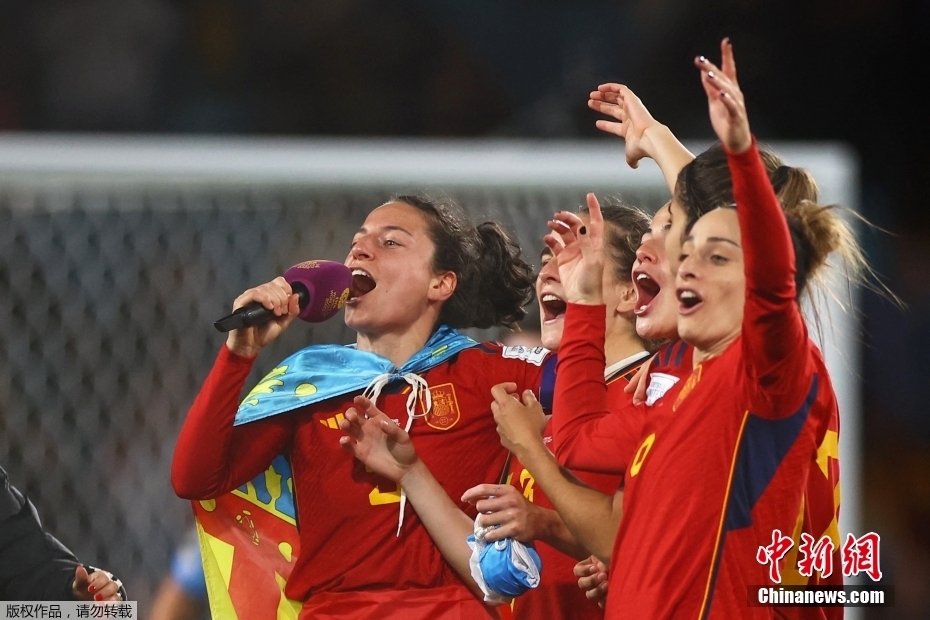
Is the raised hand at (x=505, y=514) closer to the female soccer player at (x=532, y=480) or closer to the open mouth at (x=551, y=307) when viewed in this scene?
the female soccer player at (x=532, y=480)

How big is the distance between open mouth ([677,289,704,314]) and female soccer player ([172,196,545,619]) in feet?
1.09

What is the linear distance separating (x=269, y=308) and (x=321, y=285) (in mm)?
98

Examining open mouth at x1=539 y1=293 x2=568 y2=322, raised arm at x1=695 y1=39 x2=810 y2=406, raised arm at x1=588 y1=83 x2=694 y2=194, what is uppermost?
raised arm at x1=588 y1=83 x2=694 y2=194

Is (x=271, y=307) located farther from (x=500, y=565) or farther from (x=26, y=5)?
(x=26, y=5)

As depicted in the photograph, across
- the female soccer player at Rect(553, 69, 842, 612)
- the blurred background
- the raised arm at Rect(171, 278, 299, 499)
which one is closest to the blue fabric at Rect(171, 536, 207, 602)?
the raised arm at Rect(171, 278, 299, 499)

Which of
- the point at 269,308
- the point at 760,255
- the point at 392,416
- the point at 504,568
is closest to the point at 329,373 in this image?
the point at 392,416

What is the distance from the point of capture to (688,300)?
116 centimetres

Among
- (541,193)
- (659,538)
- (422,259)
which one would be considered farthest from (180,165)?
(659,538)

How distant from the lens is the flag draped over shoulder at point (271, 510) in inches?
58.0

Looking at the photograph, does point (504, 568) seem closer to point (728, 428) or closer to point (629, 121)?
point (728, 428)

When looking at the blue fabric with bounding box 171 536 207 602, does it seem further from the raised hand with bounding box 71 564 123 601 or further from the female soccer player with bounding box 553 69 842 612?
the female soccer player with bounding box 553 69 842 612

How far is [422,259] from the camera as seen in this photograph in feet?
4.98

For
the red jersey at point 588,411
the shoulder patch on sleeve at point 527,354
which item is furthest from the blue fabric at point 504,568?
the shoulder patch on sleeve at point 527,354

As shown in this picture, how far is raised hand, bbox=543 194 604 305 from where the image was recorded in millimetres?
1248
